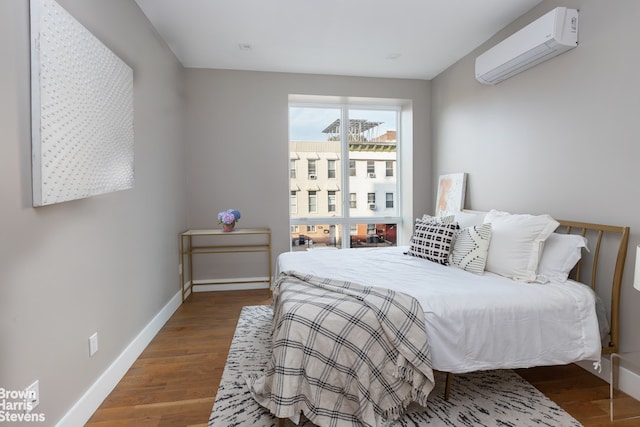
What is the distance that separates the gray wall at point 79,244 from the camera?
136cm

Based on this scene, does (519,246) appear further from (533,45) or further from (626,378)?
(533,45)

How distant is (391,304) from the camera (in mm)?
1832

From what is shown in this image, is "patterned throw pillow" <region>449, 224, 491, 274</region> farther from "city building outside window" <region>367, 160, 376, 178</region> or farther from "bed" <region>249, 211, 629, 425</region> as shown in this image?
"city building outside window" <region>367, 160, 376, 178</region>

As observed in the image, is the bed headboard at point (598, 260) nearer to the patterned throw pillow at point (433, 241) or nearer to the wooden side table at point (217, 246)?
the patterned throw pillow at point (433, 241)

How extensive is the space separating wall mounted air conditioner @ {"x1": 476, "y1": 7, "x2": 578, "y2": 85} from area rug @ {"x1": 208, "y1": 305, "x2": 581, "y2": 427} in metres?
2.26

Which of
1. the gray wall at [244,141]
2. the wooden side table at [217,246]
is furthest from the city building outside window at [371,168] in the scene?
the wooden side table at [217,246]

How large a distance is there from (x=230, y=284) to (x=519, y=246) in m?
3.17

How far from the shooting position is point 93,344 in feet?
6.48

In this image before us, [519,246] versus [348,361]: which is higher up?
[519,246]

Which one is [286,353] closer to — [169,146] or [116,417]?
[116,417]

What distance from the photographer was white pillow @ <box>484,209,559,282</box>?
2.30 m

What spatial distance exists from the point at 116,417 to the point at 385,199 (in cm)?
383

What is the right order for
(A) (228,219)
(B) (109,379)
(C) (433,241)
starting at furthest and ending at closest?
(A) (228,219)
(C) (433,241)
(B) (109,379)

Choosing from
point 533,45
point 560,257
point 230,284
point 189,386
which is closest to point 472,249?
point 560,257
